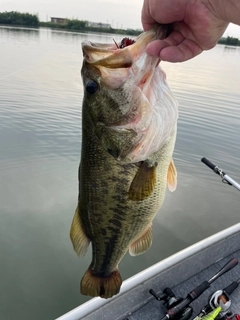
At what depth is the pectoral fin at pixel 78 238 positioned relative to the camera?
5.17ft

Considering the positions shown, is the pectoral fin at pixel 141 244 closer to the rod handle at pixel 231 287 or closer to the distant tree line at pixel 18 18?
the rod handle at pixel 231 287

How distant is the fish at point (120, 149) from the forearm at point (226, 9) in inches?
8.5

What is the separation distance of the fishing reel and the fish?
0.80 meters

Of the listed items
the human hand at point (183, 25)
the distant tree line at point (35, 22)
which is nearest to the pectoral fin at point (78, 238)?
the human hand at point (183, 25)

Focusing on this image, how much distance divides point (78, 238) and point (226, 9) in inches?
49.1

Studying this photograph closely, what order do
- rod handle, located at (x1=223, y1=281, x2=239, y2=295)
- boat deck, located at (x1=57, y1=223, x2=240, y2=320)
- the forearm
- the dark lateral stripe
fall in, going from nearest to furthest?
the forearm < the dark lateral stripe < boat deck, located at (x1=57, y1=223, x2=240, y2=320) < rod handle, located at (x1=223, y1=281, x2=239, y2=295)

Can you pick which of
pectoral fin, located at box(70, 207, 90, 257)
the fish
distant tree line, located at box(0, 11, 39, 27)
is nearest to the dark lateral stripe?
the fish

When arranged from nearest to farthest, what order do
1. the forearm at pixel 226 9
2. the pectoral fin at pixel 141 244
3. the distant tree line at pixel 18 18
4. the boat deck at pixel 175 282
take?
the forearm at pixel 226 9 < the pectoral fin at pixel 141 244 < the boat deck at pixel 175 282 < the distant tree line at pixel 18 18

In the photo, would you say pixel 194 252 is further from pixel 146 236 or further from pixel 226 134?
pixel 226 134

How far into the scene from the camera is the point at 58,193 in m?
4.82

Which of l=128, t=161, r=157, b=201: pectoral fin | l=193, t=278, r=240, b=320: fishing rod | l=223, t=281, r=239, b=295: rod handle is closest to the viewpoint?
l=128, t=161, r=157, b=201: pectoral fin

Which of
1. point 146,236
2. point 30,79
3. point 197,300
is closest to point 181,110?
point 30,79

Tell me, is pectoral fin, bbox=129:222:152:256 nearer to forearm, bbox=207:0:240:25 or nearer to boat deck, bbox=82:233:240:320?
boat deck, bbox=82:233:240:320

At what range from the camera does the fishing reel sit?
2.14m
